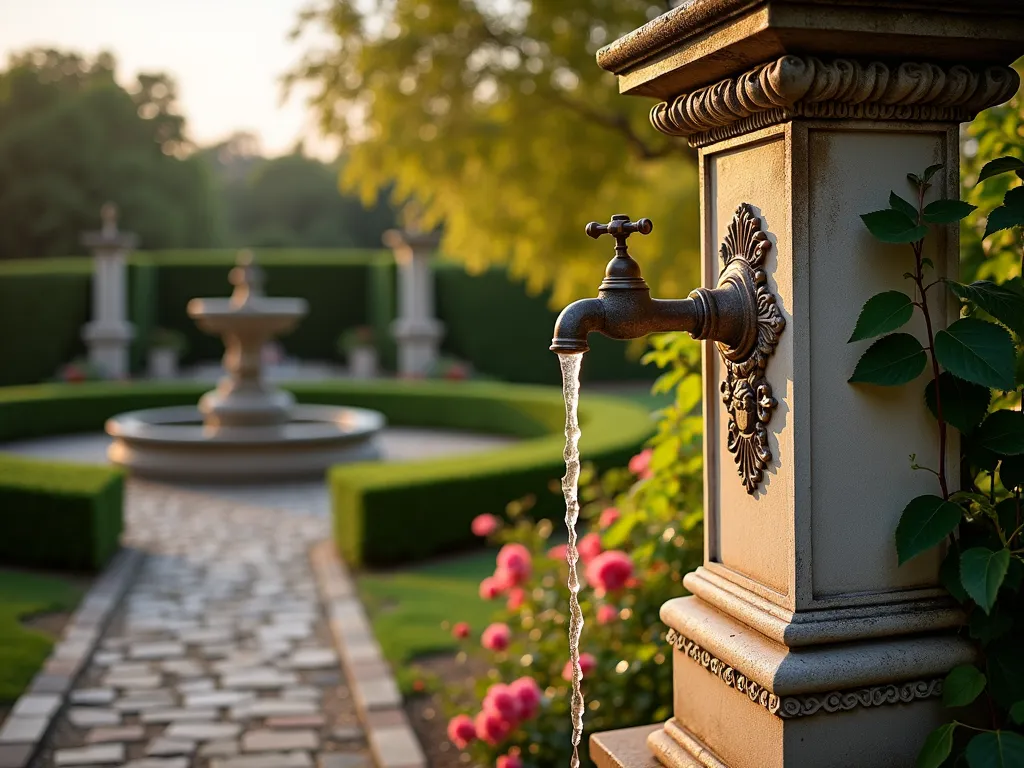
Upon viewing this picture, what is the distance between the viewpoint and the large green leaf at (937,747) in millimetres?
1652

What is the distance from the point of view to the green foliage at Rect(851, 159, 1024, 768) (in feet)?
5.37

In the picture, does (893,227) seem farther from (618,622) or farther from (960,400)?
(618,622)

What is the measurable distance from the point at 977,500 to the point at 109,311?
2178cm

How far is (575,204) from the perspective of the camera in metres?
9.45

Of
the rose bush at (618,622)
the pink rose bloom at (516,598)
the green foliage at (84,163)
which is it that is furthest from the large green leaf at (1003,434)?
the green foliage at (84,163)

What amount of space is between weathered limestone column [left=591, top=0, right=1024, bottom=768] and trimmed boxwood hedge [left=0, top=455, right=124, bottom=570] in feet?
20.3

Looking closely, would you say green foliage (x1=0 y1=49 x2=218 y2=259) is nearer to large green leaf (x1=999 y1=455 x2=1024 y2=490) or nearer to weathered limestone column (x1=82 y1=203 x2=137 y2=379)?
weathered limestone column (x1=82 y1=203 x2=137 y2=379)

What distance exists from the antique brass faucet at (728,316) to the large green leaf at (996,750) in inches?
20.0

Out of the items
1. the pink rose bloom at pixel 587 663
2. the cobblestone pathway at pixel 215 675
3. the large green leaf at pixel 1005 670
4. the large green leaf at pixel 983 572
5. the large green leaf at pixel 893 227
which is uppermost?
the large green leaf at pixel 893 227

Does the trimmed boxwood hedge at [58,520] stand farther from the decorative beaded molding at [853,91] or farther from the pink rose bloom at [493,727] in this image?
the decorative beaded molding at [853,91]

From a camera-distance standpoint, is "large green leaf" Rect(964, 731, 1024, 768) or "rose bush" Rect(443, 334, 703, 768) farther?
"rose bush" Rect(443, 334, 703, 768)

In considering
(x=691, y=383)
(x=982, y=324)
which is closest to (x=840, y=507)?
(x=982, y=324)

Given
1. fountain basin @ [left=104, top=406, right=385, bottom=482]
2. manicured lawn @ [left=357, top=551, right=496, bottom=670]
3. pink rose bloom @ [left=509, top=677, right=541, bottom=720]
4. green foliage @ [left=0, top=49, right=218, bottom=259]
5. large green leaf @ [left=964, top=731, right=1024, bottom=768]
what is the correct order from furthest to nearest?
1. green foliage @ [left=0, top=49, right=218, bottom=259]
2. fountain basin @ [left=104, top=406, right=385, bottom=482]
3. manicured lawn @ [left=357, top=551, right=496, bottom=670]
4. pink rose bloom @ [left=509, top=677, right=541, bottom=720]
5. large green leaf @ [left=964, top=731, right=1024, bottom=768]

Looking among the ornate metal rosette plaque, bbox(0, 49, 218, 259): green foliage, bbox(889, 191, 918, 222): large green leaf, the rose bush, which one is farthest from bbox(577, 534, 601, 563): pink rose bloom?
bbox(0, 49, 218, 259): green foliage
